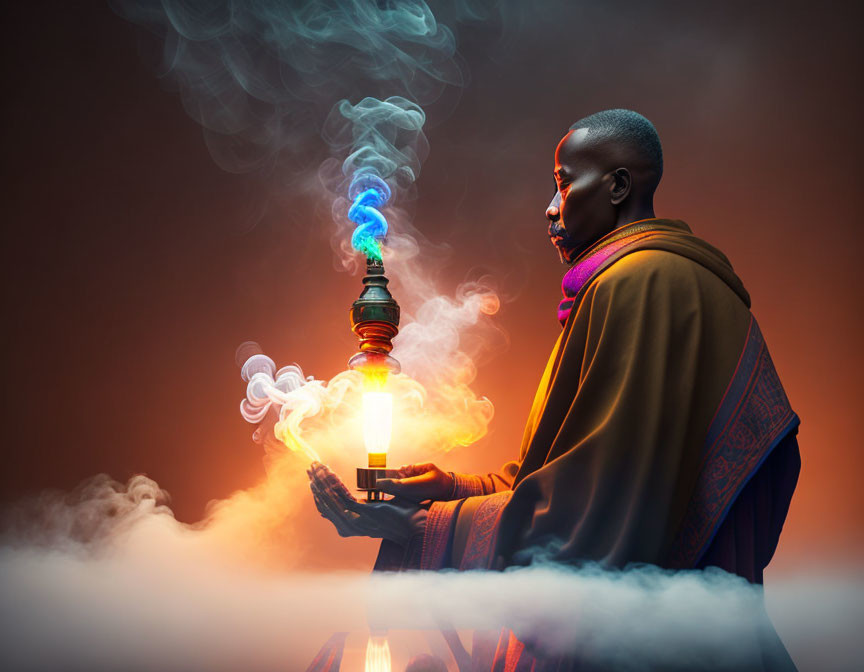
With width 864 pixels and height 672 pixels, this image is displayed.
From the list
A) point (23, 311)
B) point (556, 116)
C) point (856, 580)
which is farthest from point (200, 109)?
point (856, 580)

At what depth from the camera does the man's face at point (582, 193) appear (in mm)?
1879

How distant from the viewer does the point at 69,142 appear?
2963 mm

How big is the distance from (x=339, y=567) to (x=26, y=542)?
1240mm

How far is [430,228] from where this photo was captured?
3385 mm

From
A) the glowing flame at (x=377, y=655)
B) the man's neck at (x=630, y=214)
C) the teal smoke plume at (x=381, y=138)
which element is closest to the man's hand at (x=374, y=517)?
the glowing flame at (x=377, y=655)

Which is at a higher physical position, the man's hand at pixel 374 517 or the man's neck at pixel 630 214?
the man's neck at pixel 630 214

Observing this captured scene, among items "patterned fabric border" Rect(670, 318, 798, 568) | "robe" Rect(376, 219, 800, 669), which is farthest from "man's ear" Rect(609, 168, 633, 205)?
"patterned fabric border" Rect(670, 318, 798, 568)

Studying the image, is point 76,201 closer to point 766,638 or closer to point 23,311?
point 23,311

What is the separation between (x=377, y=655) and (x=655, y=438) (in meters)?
0.70

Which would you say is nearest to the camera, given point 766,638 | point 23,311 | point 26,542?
point 766,638

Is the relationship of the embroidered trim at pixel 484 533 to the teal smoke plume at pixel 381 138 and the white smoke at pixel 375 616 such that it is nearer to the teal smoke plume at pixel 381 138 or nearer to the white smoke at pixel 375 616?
the white smoke at pixel 375 616

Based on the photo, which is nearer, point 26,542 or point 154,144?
point 26,542

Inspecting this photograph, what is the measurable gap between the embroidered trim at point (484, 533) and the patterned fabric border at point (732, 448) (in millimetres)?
386

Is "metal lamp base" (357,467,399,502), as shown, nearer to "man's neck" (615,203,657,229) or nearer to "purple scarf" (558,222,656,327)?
"purple scarf" (558,222,656,327)
